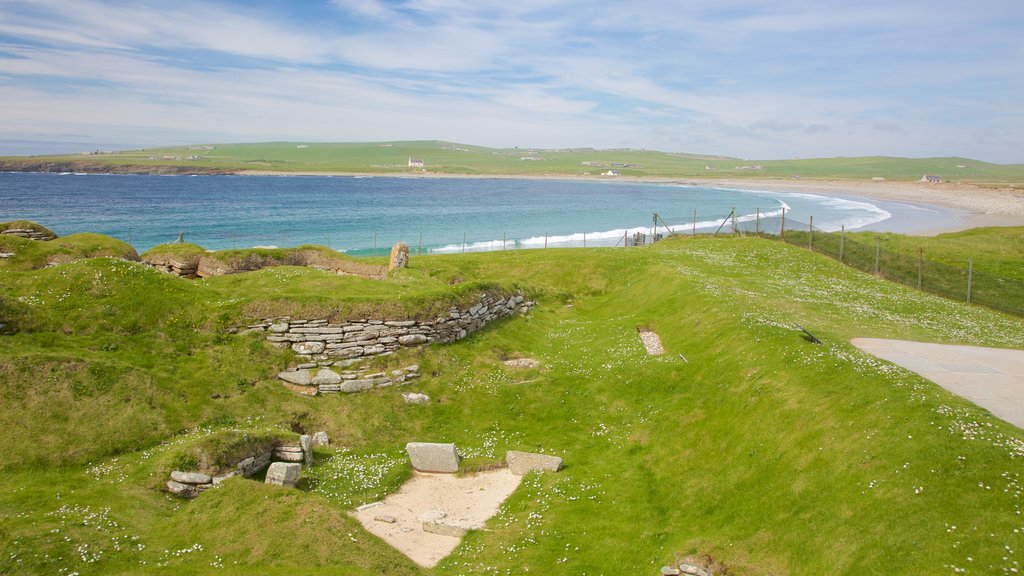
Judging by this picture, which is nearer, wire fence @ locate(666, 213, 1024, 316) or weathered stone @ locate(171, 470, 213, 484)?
weathered stone @ locate(171, 470, 213, 484)

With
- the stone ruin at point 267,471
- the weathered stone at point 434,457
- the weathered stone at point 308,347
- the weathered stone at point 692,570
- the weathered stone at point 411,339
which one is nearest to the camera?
the weathered stone at point 692,570

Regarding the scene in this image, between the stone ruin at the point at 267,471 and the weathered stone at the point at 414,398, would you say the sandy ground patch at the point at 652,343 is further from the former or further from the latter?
the stone ruin at the point at 267,471

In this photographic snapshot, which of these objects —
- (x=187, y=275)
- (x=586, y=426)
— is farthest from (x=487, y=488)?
(x=187, y=275)

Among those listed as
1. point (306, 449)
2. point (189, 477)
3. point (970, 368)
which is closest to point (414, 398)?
point (306, 449)

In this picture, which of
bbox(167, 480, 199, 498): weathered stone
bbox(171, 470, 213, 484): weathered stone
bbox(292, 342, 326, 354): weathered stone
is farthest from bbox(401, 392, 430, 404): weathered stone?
bbox(167, 480, 199, 498): weathered stone

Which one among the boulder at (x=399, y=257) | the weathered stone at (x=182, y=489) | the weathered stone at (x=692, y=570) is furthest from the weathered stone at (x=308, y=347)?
the weathered stone at (x=692, y=570)

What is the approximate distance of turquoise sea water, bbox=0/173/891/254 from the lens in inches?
3526

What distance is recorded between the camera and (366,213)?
125 m

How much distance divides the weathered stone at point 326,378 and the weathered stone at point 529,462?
24.6ft

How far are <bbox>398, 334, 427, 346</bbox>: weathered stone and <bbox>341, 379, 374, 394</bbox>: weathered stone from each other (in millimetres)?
2416

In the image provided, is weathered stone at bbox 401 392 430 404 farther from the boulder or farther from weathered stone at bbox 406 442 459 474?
the boulder

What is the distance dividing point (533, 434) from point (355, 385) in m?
7.03

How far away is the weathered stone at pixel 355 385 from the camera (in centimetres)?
2367

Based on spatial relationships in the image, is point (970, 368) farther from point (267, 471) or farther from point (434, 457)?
point (267, 471)
